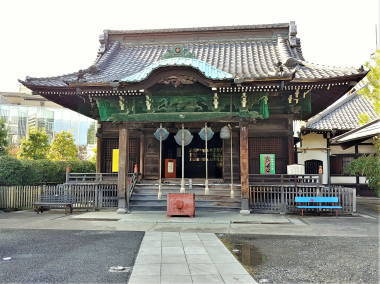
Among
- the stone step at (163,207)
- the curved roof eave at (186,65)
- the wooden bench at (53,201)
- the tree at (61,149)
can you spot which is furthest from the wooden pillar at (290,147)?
the tree at (61,149)

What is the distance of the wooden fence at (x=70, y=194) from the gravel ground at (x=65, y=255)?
5050 millimetres

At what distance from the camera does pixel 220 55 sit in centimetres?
1702

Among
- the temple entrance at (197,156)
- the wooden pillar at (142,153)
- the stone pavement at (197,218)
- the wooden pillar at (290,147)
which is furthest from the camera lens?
the temple entrance at (197,156)

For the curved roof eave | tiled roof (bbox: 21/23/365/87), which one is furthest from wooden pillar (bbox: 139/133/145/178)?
the curved roof eave

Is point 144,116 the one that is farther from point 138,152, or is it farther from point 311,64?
point 311,64

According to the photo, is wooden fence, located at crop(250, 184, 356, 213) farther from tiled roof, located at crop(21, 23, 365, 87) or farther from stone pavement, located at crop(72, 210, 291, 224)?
tiled roof, located at crop(21, 23, 365, 87)

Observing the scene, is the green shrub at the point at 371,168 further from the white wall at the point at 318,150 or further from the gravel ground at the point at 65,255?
the gravel ground at the point at 65,255

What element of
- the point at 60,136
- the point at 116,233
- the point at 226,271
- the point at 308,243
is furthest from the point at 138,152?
the point at 60,136

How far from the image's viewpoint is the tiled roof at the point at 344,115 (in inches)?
864

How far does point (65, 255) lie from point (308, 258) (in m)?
5.07

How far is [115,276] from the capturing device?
5.05 meters

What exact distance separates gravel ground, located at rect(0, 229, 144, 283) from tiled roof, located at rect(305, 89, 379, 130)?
17.0m

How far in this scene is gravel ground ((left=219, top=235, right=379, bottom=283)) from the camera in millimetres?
5148

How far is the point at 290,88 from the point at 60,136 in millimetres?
27776
